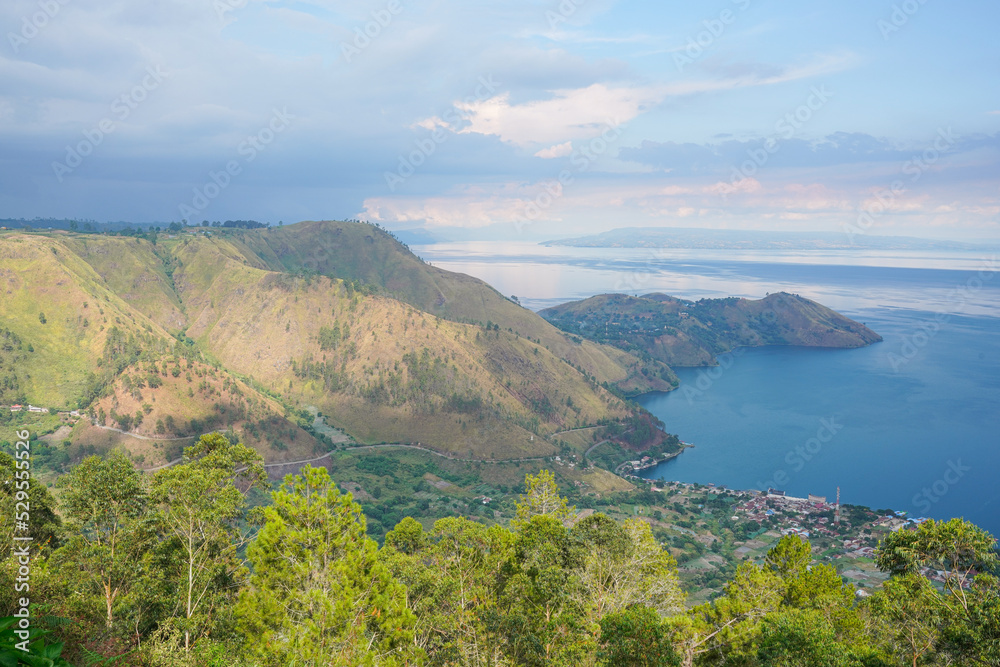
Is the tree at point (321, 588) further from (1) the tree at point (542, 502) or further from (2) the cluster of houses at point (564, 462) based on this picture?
(2) the cluster of houses at point (564, 462)

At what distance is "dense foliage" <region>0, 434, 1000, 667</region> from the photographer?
1353 cm

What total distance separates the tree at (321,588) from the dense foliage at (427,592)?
0.05 m

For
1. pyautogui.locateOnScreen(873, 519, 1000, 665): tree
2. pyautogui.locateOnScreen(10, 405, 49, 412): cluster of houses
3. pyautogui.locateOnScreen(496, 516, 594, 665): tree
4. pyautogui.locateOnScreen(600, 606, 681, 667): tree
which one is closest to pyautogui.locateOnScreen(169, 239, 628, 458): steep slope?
pyautogui.locateOnScreen(10, 405, 49, 412): cluster of houses

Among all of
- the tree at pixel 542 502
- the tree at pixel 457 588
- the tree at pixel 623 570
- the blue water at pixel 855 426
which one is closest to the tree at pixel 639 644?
the tree at pixel 623 570

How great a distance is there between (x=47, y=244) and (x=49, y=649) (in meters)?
129

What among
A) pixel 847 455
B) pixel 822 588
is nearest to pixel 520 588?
pixel 822 588

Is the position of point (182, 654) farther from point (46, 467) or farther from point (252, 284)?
point (252, 284)

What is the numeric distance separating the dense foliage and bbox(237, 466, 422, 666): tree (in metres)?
0.05

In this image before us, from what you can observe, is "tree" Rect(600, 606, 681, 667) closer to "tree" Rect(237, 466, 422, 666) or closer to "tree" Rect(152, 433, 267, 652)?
"tree" Rect(237, 466, 422, 666)

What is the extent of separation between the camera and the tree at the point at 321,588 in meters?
13.2

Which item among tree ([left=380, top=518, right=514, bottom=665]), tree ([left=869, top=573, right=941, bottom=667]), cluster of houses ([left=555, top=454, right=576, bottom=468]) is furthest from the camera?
cluster of houses ([left=555, top=454, right=576, bottom=468])

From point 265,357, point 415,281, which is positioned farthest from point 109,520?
point 415,281

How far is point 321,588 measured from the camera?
46.0ft

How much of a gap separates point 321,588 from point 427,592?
656 centimetres
